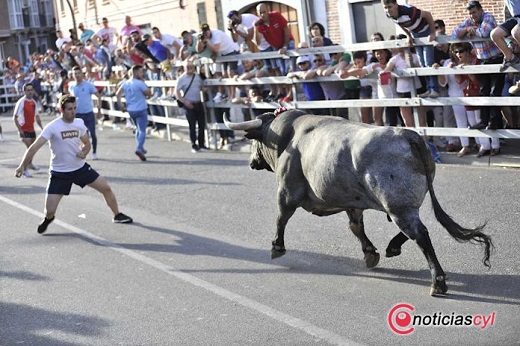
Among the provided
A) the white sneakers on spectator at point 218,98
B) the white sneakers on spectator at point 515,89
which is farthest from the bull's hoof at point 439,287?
the white sneakers on spectator at point 218,98

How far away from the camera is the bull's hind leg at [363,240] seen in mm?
8172

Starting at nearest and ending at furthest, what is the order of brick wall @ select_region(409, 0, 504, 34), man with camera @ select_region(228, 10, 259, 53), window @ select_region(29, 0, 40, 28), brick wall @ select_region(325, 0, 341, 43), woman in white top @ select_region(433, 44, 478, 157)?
woman in white top @ select_region(433, 44, 478, 157) < man with camera @ select_region(228, 10, 259, 53) < brick wall @ select_region(409, 0, 504, 34) < brick wall @ select_region(325, 0, 341, 43) < window @ select_region(29, 0, 40, 28)

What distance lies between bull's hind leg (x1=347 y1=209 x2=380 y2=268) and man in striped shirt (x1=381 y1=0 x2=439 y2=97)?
16.1 feet

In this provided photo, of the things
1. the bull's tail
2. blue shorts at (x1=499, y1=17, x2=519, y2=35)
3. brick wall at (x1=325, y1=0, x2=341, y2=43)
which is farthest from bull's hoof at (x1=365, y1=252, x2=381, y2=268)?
brick wall at (x1=325, y1=0, x2=341, y2=43)

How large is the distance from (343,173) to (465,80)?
5.57 metres

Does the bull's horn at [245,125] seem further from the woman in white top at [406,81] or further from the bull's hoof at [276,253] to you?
the woman in white top at [406,81]

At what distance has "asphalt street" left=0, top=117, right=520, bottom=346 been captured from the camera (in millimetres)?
6672

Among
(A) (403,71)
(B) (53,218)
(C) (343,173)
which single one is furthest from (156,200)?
(C) (343,173)

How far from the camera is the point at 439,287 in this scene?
278 inches

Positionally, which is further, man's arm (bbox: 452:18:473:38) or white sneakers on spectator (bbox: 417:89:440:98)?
white sneakers on spectator (bbox: 417:89:440:98)

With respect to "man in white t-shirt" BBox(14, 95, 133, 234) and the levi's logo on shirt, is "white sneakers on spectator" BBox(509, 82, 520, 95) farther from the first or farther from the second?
the levi's logo on shirt

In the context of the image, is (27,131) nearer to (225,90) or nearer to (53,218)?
(225,90)

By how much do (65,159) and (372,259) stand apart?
466 cm

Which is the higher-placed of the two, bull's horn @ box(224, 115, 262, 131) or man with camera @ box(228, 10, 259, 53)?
man with camera @ box(228, 10, 259, 53)
